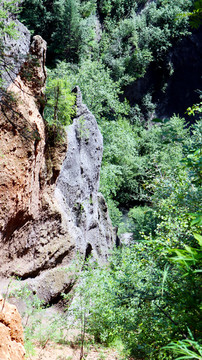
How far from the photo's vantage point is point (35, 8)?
68.6 feet

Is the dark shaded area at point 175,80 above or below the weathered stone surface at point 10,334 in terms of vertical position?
above

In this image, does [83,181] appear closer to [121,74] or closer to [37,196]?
[37,196]

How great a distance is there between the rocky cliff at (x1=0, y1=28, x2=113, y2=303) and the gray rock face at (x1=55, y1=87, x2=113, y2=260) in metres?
0.03

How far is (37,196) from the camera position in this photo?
Answer: 6.70m

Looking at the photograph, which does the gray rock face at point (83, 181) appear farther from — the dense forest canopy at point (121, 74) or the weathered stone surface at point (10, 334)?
the weathered stone surface at point (10, 334)

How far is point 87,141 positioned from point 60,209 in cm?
383

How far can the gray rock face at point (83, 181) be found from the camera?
28.9 ft

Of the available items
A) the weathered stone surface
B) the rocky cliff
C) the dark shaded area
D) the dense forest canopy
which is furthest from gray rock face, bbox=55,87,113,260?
the dark shaded area

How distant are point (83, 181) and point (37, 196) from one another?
3.37 m

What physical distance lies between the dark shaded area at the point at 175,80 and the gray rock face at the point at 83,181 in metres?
16.2

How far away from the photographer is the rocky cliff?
556 cm

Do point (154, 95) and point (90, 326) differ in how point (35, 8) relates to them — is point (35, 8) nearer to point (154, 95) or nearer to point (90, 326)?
point (154, 95)

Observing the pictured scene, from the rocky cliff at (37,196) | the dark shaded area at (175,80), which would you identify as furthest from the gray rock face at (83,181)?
the dark shaded area at (175,80)

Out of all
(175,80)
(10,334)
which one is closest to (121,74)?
(175,80)
